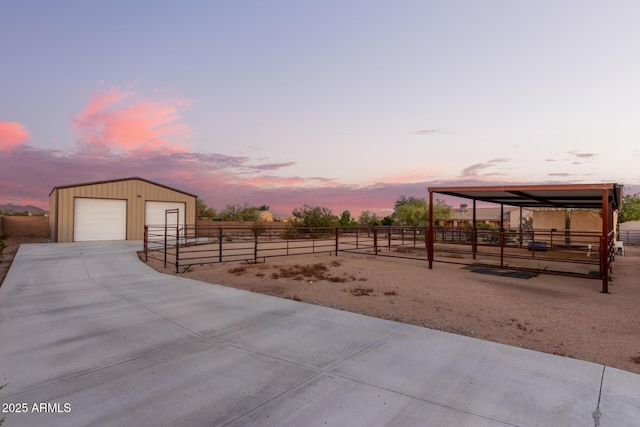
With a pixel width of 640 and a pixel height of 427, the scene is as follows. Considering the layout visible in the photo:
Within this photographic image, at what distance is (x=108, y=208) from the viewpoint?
21094 mm

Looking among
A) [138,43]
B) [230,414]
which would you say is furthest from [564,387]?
[138,43]

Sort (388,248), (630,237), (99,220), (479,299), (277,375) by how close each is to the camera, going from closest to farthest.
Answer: (277,375) < (479,299) < (388,248) < (99,220) < (630,237)

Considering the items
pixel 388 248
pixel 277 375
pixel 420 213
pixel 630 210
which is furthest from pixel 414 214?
pixel 277 375

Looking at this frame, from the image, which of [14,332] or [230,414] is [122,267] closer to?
[14,332]

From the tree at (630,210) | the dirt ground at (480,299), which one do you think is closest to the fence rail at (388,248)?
the dirt ground at (480,299)

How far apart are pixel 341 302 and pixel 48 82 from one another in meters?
14.0

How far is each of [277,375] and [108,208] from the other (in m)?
22.2

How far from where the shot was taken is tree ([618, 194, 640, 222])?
122ft

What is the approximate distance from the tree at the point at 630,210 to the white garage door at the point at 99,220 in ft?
158

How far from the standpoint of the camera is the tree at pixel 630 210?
122 ft

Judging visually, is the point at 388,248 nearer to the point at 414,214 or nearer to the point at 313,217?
the point at 313,217

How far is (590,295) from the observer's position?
757 centimetres

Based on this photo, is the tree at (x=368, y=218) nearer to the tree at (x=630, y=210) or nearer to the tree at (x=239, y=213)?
the tree at (x=239, y=213)

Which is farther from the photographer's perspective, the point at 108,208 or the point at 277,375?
the point at 108,208
